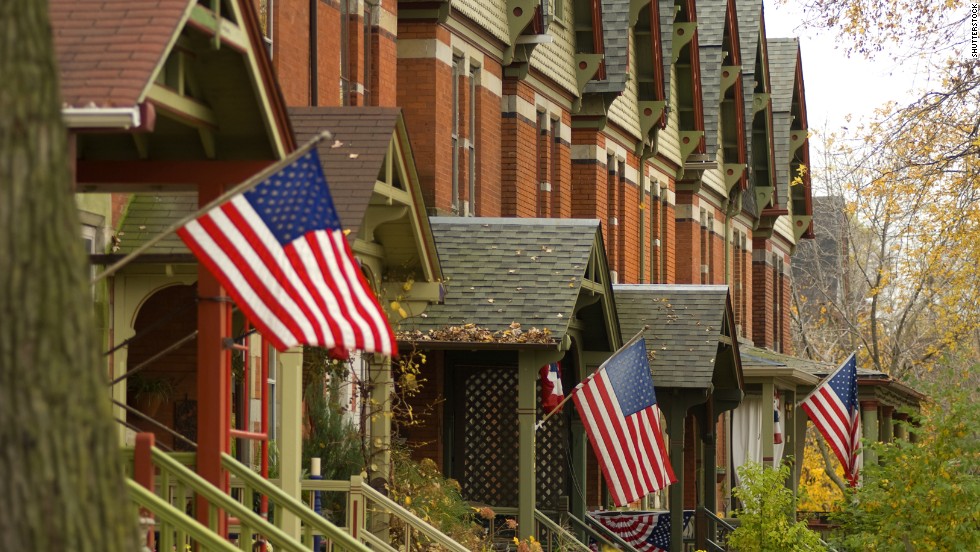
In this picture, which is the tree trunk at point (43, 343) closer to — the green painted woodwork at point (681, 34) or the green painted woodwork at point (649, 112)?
the green painted woodwork at point (649, 112)

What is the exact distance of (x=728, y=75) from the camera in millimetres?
37062

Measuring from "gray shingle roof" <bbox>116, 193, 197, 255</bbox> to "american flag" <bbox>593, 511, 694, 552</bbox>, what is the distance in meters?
12.1

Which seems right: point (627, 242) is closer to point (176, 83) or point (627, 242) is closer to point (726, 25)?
point (726, 25)

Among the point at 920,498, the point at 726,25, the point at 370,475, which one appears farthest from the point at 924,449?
the point at 726,25

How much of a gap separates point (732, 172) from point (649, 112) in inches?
331

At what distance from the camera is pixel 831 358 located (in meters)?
60.9

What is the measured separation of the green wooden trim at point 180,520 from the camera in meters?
8.33

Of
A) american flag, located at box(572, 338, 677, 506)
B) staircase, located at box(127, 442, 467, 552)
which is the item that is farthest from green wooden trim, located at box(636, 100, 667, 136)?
staircase, located at box(127, 442, 467, 552)

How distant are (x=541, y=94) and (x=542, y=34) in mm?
1770

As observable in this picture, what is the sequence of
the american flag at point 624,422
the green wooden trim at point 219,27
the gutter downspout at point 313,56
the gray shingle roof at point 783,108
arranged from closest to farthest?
the green wooden trim at point 219,27 → the gutter downspout at point 313,56 → the american flag at point 624,422 → the gray shingle roof at point 783,108

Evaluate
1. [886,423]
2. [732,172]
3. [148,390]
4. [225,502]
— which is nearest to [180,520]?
[225,502]

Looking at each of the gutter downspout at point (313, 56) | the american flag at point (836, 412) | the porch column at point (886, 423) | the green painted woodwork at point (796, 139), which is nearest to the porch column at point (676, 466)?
the american flag at point (836, 412)

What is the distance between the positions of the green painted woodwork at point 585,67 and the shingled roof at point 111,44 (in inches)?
751

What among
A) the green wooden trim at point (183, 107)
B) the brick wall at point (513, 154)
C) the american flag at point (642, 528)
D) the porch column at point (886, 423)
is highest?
the brick wall at point (513, 154)
